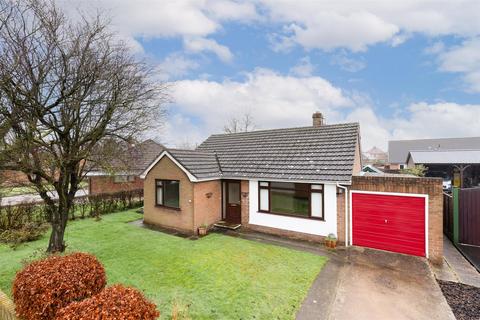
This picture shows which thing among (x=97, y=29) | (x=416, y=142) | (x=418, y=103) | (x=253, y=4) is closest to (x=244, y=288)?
(x=97, y=29)

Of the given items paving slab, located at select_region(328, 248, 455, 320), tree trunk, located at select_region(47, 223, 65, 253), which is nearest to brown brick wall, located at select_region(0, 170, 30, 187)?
tree trunk, located at select_region(47, 223, 65, 253)

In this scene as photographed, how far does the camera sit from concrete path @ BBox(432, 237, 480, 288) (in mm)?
7372

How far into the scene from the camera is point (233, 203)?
44.0 feet

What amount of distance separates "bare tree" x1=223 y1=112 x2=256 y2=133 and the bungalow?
2218cm

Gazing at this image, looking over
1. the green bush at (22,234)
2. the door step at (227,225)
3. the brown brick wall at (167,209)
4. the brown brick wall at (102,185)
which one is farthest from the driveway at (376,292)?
the brown brick wall at (102,185)

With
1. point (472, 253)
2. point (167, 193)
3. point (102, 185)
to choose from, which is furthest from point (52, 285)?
point (102, 185)

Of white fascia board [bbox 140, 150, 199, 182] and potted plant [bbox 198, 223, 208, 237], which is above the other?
white fascia board [bbox 140, 150, 199, 182]

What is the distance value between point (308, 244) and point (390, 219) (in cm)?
346

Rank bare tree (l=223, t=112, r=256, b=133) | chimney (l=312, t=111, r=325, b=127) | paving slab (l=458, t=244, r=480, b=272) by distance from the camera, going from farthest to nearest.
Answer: bare tree (l=223, t=112, r=256, b=133), chimney (l=312, t=111, r=325, b=127), paving slab (l=458, t=244, r=480, b=272)

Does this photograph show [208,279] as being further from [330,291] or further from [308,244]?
[308,244]

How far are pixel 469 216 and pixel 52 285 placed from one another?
14.6 metres

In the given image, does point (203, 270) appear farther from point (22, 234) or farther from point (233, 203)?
point (22, 234)

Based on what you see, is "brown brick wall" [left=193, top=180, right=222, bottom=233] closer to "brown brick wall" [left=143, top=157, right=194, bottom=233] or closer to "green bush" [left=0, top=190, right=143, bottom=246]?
"brown brick wall" [left=143, top=157, right=194, bottom=233]

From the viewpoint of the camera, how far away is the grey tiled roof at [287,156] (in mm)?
10734
